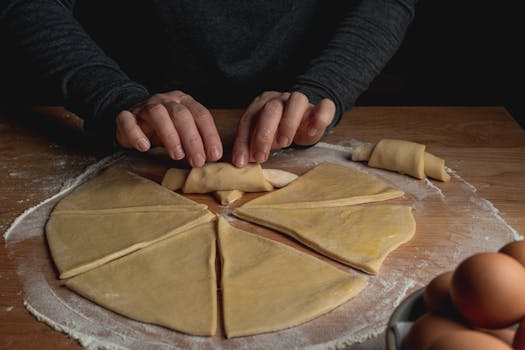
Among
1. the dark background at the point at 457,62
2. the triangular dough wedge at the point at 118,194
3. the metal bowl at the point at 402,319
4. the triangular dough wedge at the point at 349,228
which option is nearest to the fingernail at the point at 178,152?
the triangular dough wedge at the point at 118,194

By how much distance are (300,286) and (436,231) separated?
16.3 inches

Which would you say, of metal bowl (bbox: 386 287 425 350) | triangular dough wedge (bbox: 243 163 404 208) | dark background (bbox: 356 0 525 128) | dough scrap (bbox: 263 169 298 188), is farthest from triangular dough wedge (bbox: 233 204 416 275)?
dark background (bbox: 356 0 525 128)

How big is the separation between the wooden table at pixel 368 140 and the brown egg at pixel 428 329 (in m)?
0.78

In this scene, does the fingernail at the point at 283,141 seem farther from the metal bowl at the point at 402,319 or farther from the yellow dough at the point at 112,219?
the metal bowl at the point at 402,319

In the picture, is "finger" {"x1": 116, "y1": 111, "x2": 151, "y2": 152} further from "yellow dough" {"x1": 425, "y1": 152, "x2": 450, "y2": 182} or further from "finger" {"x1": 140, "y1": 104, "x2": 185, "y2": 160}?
"yellow dough" {"x1": 425, "y1": 152, "x2": 450, "y2": 182}

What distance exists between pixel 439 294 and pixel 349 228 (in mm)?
623

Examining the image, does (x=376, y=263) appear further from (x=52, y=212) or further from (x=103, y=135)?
(x=103, y=135)

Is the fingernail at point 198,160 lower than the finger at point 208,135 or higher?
lower

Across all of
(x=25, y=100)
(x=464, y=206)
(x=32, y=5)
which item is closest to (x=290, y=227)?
(x=464, y=206)

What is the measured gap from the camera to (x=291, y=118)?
1617 millimetres

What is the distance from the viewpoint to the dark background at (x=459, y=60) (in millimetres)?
2773

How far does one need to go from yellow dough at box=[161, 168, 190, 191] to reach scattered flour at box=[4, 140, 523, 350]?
17 cm

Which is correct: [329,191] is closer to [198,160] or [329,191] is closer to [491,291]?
[198,160]

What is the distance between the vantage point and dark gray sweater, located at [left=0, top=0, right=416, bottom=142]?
6.05ft
